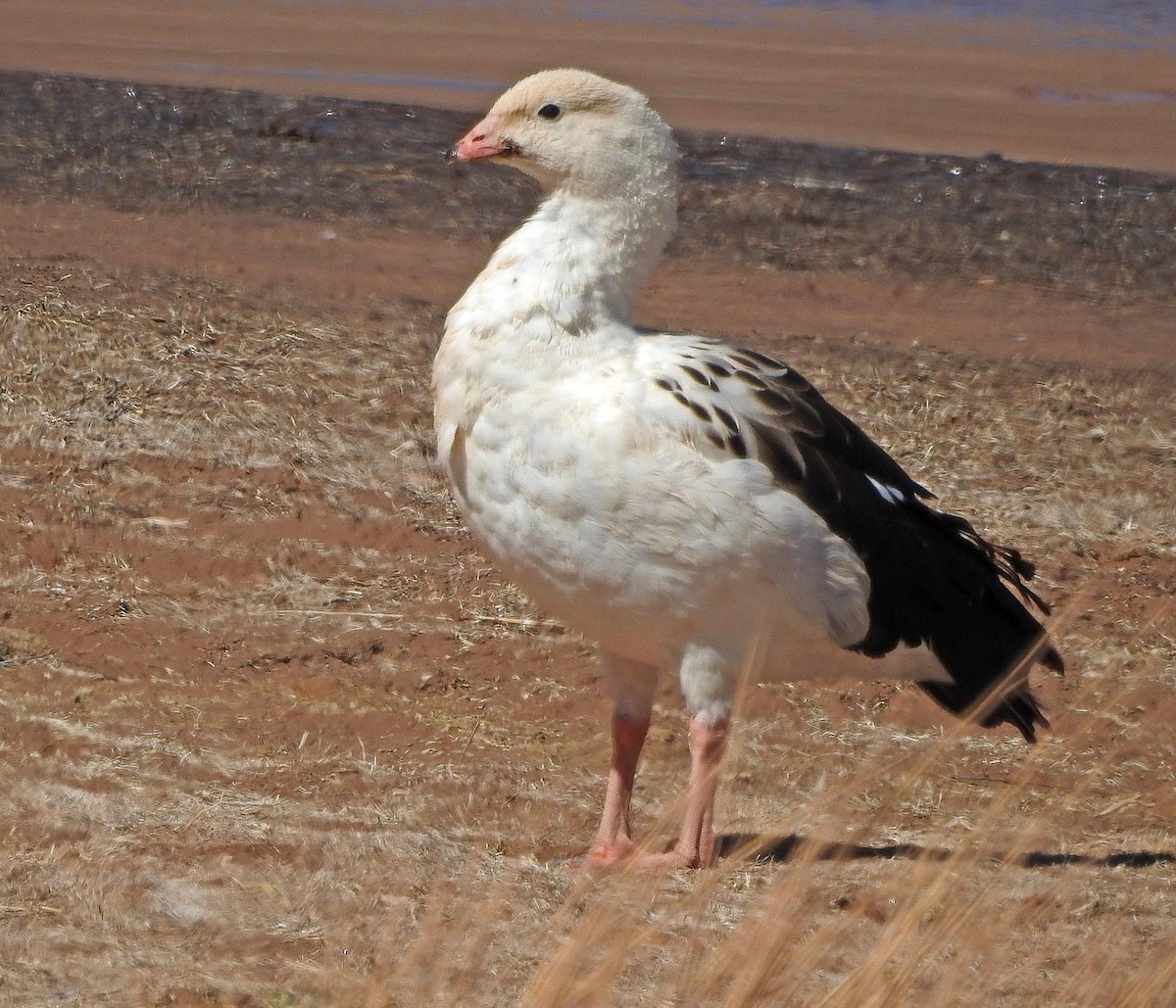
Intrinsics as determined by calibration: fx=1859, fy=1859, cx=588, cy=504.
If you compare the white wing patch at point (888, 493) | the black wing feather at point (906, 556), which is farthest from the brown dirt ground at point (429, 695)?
the white wing patch at point (888, 493)

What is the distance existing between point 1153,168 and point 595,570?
1103cm

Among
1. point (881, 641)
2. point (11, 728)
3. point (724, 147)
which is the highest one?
point (724, 147)

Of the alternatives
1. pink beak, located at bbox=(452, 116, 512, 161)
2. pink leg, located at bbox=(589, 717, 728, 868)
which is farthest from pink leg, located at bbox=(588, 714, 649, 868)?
pink beak, located at bbox=(452, 116, 512, 161)

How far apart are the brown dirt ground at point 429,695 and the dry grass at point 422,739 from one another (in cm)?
2

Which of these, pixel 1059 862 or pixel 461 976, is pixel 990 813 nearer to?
pixel 461 976

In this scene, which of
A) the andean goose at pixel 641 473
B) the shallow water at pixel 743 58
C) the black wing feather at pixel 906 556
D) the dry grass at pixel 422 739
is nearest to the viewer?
the dry grass at pixel 422 739

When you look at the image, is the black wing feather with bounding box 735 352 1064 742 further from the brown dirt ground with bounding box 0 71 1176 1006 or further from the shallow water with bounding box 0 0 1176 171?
the shallow water with bounding box 0 0 1176 171

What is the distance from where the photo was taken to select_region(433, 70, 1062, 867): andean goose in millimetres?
4613

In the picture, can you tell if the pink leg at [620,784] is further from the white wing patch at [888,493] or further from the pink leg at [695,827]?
the white wing patch at [888,493]

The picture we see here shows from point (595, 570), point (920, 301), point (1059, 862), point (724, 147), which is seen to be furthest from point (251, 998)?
point (724, 147)

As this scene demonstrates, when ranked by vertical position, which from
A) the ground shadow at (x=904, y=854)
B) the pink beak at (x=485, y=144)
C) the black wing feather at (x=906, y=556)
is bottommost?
the ground shadow at (x=904, y=854)

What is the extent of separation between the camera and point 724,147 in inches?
515

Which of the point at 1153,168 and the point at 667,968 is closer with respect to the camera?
the point at 667,968

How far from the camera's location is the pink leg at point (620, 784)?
5176 mm
